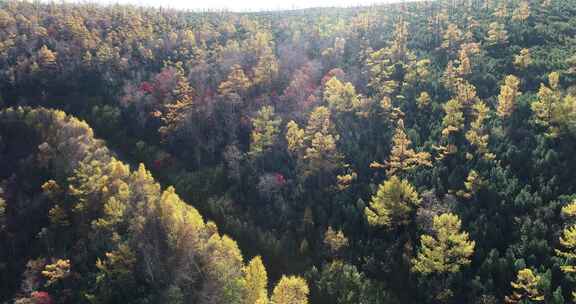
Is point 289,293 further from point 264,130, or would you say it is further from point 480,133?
point 264,130

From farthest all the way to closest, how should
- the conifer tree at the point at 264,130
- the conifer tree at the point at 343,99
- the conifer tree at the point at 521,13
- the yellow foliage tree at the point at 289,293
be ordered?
the conifer tree at the point at 521,13 < the conifer tree at the point at 343,99 < the conifer tree at the point at 264,130 < the yellow foliage tree at the point at 289,293

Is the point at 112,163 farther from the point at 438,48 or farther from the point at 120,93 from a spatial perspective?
the point at 438,48

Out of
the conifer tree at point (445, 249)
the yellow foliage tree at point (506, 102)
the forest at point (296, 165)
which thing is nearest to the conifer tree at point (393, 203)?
the forest at point (296, 165)

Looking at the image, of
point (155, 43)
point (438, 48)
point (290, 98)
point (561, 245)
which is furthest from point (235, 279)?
point (155, 43)

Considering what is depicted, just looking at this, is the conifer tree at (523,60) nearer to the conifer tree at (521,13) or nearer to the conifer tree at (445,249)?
the conifer tree at (521,13)

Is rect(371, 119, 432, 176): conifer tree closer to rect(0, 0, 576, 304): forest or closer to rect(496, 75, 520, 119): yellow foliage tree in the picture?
rect(0, 0, 576, 304): forest

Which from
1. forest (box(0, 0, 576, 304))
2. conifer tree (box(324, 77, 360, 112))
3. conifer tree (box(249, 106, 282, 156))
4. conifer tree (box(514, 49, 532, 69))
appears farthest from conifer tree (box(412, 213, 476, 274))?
conifer tree (box(514, 49, 532, 69))

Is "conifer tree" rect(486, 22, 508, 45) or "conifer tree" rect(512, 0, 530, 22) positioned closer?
"conifer tree" rect(486, 22, 508, 45)

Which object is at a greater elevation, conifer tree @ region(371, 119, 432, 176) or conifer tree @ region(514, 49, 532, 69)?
conifer tree @ region(514, 49, 532, 69)
